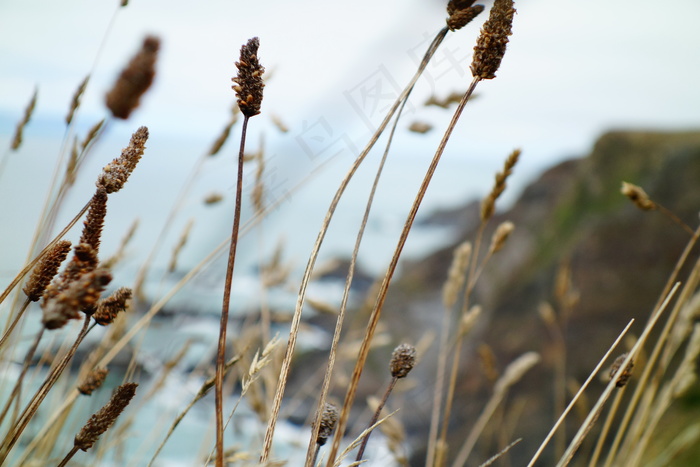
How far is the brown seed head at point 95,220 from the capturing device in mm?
435

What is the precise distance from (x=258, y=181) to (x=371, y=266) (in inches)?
317

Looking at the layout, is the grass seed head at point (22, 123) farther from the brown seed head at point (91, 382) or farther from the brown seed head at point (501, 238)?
the brown seed head at point (501, 238)

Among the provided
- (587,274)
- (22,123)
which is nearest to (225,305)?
(22,123)

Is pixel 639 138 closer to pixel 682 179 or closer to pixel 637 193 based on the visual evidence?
pixel 682 179

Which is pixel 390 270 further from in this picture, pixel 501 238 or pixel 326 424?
pixel 501 238

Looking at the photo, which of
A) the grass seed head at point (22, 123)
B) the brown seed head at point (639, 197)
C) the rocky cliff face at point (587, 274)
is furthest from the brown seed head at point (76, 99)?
the rocky cliff face at point (587, 274)

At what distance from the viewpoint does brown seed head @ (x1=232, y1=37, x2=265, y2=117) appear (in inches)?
15.9

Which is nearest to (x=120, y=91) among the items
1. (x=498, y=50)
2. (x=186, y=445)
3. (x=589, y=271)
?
(x=498, y=50)

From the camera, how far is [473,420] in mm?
3703

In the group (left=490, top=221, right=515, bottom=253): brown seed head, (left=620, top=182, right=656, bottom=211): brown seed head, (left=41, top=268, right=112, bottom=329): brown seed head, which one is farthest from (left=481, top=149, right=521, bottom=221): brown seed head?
(left=41, top=268, right=112, bottom=329): brown seed head

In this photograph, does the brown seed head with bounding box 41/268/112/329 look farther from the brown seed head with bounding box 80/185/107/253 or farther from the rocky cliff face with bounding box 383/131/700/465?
the rocky cliff face with bounding box 383/131/700/465

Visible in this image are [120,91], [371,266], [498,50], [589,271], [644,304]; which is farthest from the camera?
[371,266]

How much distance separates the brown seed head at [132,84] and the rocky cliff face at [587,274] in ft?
8.84

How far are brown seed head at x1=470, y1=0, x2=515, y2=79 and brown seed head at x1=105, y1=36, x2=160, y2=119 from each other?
1.21ft
